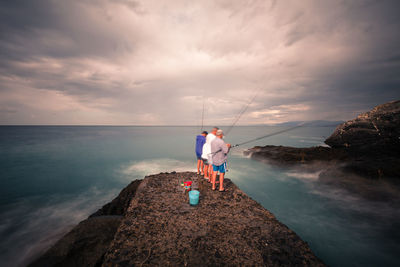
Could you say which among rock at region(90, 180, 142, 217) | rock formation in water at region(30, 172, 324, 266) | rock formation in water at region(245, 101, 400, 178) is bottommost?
rock at region(90, 180, 142, 217)

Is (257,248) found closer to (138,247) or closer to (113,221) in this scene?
(138,247)

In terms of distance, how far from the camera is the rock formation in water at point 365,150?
10.7 m

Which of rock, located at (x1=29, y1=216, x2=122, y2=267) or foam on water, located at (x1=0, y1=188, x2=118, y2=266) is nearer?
rock, located at (x1=29, y1=216, x2=122, y2=267)

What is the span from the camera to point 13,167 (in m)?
19.1

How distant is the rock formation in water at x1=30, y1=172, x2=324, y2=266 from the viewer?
3.59 metres

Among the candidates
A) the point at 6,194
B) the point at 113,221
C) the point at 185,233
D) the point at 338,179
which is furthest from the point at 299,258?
the point at 6,194

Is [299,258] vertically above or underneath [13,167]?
above

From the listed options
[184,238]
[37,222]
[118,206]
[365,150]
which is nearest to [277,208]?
[184,238]

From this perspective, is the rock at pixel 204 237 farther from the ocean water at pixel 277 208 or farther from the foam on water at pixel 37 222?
the foam on water at pixel 37 222

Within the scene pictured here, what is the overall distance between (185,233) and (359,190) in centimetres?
1206

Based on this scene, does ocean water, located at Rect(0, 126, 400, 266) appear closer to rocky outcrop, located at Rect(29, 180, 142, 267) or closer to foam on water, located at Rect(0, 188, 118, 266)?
foam on water, located at Rect(0, 188, 118, 266)

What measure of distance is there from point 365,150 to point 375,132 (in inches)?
80.6

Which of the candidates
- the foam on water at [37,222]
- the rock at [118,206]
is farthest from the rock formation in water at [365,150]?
the foam on water at [37,222]

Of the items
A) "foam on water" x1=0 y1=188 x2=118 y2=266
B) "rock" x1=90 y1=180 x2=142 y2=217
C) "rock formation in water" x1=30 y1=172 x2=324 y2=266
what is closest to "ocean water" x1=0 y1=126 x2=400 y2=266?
"foam on water" x1=0 y1=188 x2=118 y2=266
